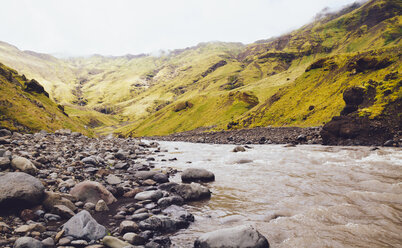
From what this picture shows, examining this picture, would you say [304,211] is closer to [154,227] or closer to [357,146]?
[154,227]

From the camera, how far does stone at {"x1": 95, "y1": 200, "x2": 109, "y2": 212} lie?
919 cm

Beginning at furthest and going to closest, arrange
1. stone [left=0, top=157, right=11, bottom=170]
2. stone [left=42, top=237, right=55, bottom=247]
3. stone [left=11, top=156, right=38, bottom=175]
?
stone [left=11, top=156, right=38, bottom=175] → stone [left=0, top=157, right=11, bottom=170] → stone [left=42, top=237, right=55, bottom=247]

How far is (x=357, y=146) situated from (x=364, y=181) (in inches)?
823

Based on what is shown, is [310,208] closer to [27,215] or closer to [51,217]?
[51,217]

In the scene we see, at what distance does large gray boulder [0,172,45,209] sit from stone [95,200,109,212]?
2.14 metres

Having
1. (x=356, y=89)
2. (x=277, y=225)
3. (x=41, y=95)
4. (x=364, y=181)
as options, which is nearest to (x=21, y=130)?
Answer: (x=41, y=95)

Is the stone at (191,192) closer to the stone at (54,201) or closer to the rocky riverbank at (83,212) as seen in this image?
the rocky riverbank at (83,212)

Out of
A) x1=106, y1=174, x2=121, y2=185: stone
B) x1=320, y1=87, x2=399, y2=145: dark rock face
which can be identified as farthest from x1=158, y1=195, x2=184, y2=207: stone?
x1=320, y1=87, x2=399, y2=145: dark rock face

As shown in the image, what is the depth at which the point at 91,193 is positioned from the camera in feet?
32.8

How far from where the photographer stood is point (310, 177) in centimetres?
1573

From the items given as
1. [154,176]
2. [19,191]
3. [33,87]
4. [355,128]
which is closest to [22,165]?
[19,191]

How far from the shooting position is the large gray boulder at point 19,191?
7407 mm

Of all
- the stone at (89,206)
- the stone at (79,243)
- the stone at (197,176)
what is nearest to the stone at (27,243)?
the stone at (79,243)

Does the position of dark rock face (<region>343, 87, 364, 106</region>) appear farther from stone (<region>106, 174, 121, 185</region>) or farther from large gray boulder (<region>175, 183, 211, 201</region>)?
stone (<region>106, 174, 121, 185</region>)
